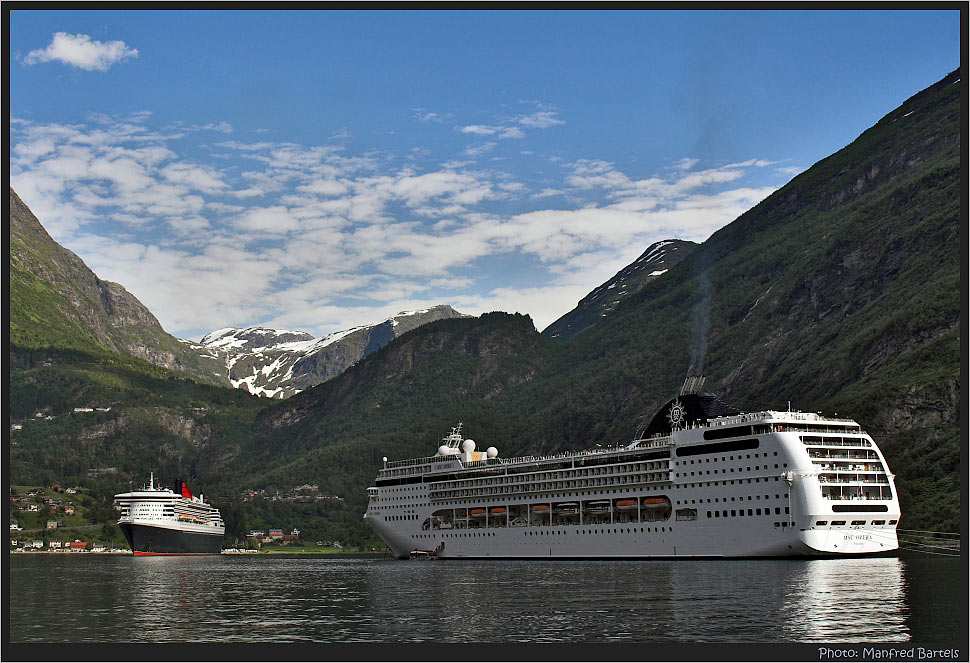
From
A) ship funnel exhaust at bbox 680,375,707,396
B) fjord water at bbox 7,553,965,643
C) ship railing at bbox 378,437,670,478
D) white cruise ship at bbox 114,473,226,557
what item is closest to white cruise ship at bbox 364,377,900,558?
ship funnel exhaust at bbox 680,375,707,396

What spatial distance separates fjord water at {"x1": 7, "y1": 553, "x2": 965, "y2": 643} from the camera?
135 feet

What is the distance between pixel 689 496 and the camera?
9744 centimetres

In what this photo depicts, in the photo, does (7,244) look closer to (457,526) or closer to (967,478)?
(967,478)

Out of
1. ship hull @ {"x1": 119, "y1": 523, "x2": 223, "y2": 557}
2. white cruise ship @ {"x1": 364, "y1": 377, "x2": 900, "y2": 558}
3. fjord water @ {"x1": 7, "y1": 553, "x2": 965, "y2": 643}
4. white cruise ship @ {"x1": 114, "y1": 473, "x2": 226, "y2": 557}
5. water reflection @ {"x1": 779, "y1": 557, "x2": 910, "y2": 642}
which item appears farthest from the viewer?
white cruise ship @ {"x1": 114, "y1": 473, "x2": 226, "y2": 557}

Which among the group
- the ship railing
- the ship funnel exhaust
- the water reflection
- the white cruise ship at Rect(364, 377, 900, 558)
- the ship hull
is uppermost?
the ship funnel exhaust

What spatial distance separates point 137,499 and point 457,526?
89179 mm

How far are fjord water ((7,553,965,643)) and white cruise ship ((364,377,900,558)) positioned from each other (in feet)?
20.9

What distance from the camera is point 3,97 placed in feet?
80.9

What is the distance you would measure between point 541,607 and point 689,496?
48.2 meters

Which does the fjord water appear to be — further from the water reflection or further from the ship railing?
the ship railing

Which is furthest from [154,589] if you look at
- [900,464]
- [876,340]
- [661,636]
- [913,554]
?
[876,340]

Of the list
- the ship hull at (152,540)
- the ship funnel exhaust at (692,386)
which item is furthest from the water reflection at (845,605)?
the ship hull at (152,540)

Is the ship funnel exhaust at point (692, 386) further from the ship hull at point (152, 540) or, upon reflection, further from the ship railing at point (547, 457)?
the ship hull at point (152, 540)

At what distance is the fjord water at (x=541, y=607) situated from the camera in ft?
135
